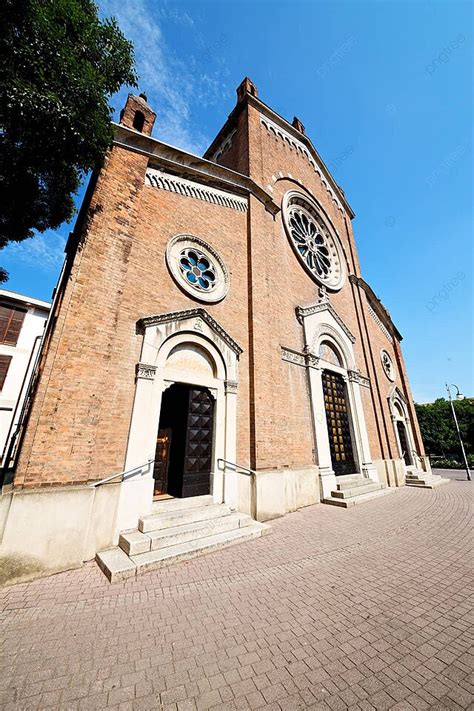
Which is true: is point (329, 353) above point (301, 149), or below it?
below

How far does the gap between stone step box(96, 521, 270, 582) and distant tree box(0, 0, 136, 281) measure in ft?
24.3

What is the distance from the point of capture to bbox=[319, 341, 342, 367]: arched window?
35.4ft

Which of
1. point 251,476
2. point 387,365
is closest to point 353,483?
point 251,476

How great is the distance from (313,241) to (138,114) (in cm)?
919

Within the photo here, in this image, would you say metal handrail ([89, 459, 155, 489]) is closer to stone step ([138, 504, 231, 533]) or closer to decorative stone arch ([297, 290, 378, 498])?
stone step ([138, 504, 231, 533])

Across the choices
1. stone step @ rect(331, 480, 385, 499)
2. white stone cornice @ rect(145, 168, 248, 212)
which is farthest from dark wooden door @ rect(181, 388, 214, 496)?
white stone cornice @ rect(145, 168, 248, 212)

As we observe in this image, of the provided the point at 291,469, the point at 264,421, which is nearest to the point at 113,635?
the point at 264,421

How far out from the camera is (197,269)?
7.84 metres

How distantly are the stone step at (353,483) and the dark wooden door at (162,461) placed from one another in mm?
5624

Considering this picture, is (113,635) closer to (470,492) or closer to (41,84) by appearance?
(41,84)

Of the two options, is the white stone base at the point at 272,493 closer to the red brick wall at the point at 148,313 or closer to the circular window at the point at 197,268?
the red brick wall at the point at 148,313

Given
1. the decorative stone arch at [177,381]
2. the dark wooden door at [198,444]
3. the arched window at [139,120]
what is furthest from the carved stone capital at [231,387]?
the arched window at [139,120]

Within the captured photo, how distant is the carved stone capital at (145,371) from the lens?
224 inches

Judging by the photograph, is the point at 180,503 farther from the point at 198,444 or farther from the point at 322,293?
the point at 322,293
